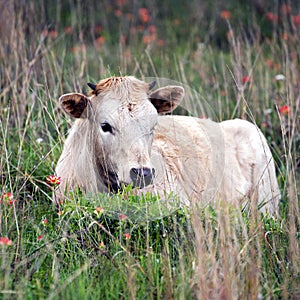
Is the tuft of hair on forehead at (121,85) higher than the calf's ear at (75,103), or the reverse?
the tuft of hair on forehead at (121,85)

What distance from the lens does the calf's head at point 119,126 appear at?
4.27m

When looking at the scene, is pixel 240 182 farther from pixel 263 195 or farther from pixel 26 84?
pixel 26 84

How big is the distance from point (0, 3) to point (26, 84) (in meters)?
1.33

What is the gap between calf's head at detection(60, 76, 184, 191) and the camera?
14.0ft

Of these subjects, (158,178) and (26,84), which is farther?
(26,84)

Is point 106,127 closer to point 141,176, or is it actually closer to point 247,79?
point 141,176

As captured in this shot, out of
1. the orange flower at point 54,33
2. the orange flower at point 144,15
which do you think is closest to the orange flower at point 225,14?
the orange flower at point 144,15

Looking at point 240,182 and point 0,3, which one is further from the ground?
point 0,3

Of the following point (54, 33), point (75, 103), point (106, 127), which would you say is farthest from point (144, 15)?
point (106, 127)

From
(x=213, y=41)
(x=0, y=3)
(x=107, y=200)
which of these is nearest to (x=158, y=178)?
(x=107, y=200)

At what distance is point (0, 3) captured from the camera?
21.8 feet

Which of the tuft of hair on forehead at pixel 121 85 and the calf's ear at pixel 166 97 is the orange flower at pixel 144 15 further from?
the tuft of hair on forehead at pixel 121 85

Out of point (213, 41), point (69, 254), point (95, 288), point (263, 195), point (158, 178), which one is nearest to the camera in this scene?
point (95, 288)

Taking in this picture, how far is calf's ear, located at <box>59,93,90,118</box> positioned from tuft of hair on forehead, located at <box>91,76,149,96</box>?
0.11 meters
